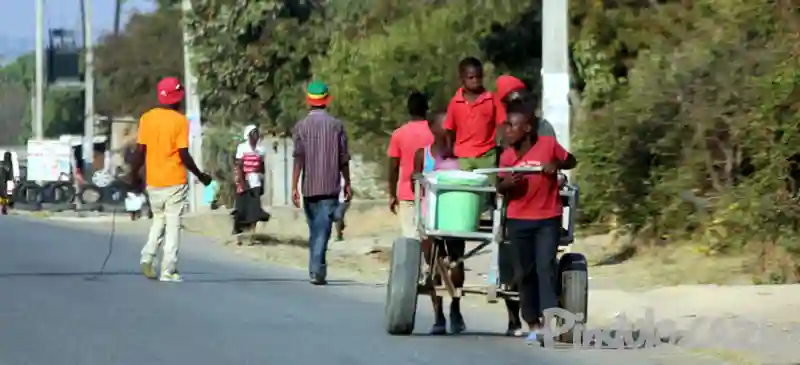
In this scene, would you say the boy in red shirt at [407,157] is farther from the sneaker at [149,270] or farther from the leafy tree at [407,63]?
the leafy tree at [407,63]

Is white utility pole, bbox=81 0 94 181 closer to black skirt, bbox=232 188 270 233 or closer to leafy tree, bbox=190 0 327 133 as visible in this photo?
leafy tree, bbox=190 0 327 133

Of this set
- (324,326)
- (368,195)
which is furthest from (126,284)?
(368,195)

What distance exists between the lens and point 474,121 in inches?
433

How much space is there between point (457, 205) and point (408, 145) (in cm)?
299

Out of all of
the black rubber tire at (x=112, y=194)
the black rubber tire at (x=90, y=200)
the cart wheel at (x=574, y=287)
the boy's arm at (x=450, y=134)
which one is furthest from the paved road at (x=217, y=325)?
the black rubber tire at (x=90, y=200)

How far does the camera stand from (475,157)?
1101cm

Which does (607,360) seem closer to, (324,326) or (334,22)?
(324,326)

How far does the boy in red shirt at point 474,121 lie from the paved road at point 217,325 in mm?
1257

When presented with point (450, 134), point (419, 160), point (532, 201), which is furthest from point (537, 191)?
point (419, 160)

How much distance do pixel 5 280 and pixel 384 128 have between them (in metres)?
14.0

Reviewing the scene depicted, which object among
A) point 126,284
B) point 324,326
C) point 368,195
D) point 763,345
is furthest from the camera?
point 368,195

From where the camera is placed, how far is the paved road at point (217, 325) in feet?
32.3

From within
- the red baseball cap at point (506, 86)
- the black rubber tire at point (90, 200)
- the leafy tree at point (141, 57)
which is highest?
the leafy tree at point (141, 57)

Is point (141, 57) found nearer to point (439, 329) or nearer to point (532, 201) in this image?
point (439, 329)
